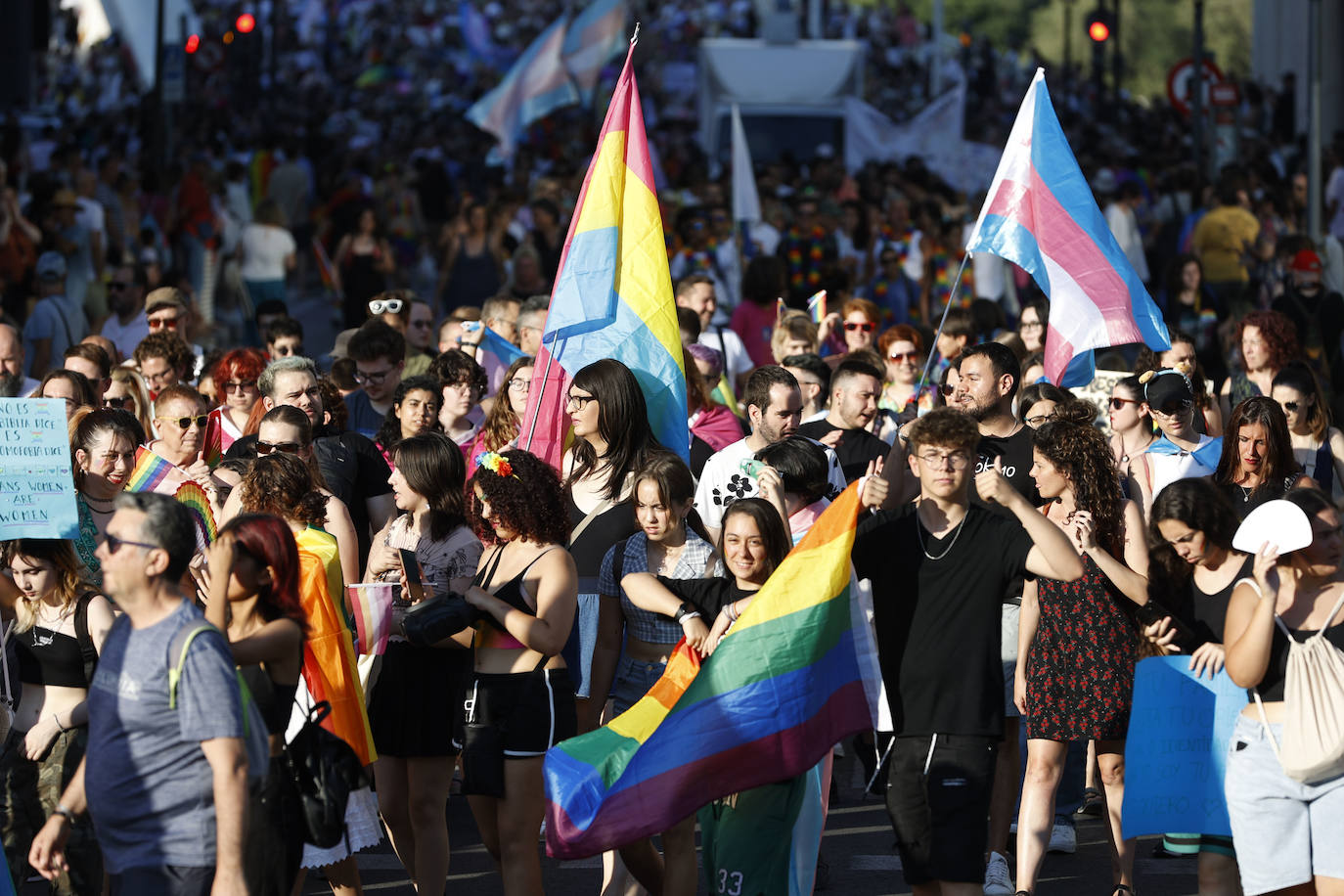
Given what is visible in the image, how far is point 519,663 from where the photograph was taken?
20.9 ft

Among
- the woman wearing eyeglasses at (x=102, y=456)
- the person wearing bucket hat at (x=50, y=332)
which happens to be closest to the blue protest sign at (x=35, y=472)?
the woman wearing eyeglasses at (x=102, y=456)

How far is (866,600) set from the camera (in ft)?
20.1

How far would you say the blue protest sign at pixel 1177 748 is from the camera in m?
6.09

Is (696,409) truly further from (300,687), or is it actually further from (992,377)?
(300,687)

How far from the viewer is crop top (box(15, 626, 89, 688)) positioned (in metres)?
6.24

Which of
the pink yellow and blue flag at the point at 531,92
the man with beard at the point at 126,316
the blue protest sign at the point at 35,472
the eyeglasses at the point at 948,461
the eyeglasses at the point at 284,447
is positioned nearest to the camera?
the eyeglasses at the point at 948,461

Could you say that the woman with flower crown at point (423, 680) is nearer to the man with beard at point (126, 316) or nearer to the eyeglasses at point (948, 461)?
the eyeglasses at point (948, 461)

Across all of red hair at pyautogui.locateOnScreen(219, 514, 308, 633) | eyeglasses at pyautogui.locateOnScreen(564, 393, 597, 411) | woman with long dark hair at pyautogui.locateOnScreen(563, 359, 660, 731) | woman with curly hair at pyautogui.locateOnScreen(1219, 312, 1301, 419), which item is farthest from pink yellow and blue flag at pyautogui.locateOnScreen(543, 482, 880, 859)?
woman with curly hair at pyautogui.locateOnScreen(1219, 312, 1301, 419)

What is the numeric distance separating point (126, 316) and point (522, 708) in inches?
292

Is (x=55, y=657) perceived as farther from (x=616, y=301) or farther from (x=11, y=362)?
(x=11, y=362)

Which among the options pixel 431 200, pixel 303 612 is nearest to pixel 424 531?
pixel 303 612

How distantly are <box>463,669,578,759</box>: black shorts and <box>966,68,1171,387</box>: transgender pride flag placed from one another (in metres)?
2.83

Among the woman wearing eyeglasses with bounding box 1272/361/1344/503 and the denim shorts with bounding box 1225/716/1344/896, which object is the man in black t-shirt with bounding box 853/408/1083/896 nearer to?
the denim shorts with bounding box 1225/716/1344/896

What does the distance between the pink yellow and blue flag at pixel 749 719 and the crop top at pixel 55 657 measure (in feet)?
4.96
